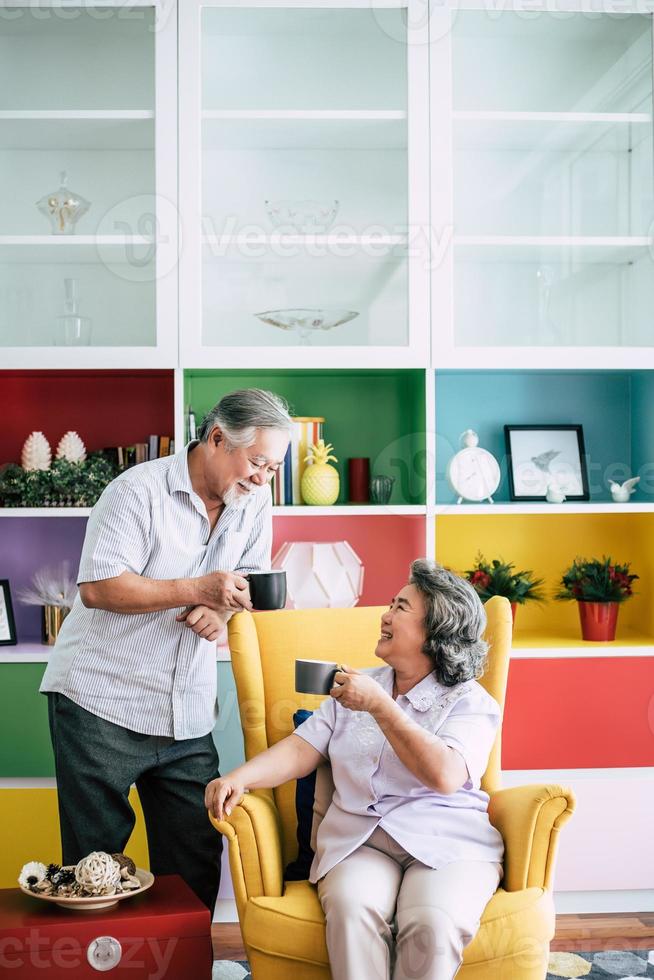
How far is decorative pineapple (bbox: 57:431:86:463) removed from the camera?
9.66ft

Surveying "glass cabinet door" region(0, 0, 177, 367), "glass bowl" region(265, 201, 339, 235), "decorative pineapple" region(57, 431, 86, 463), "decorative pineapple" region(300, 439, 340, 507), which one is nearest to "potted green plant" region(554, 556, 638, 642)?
"decorative pineapple" region(300, 439, 340, 507)

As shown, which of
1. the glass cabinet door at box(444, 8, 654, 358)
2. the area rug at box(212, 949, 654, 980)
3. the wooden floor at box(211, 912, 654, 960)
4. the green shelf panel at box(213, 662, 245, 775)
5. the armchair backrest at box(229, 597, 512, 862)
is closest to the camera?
the armchair backrest at box(229, 597, 512, 862)

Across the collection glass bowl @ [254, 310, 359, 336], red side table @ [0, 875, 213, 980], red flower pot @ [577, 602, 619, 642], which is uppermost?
glass bowl @ [254, 310, 359, 336]

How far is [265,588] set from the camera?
1971 millimetres

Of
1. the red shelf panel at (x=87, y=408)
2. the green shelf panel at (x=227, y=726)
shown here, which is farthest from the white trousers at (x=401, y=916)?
the red shelf panel at (x=87, y=408)

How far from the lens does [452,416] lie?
3240mm

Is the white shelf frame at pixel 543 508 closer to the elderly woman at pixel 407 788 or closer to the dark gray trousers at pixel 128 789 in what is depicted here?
the elderly woman at pixel 407 788

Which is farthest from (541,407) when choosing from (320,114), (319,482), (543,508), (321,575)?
(320,114)

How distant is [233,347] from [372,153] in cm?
69

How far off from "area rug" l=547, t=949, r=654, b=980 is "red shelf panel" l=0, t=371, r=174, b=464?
1.88m

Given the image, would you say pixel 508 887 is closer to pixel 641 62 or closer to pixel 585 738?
pixel 585 738

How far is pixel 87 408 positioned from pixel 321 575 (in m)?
0.94

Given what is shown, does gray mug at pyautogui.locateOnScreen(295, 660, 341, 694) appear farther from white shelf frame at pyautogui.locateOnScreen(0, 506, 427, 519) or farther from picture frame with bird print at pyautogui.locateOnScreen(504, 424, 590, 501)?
picture frame with bird print at pyautogui.locateOnScreen(504, 424, 590, 501)

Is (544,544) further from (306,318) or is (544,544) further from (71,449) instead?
(71,449)
